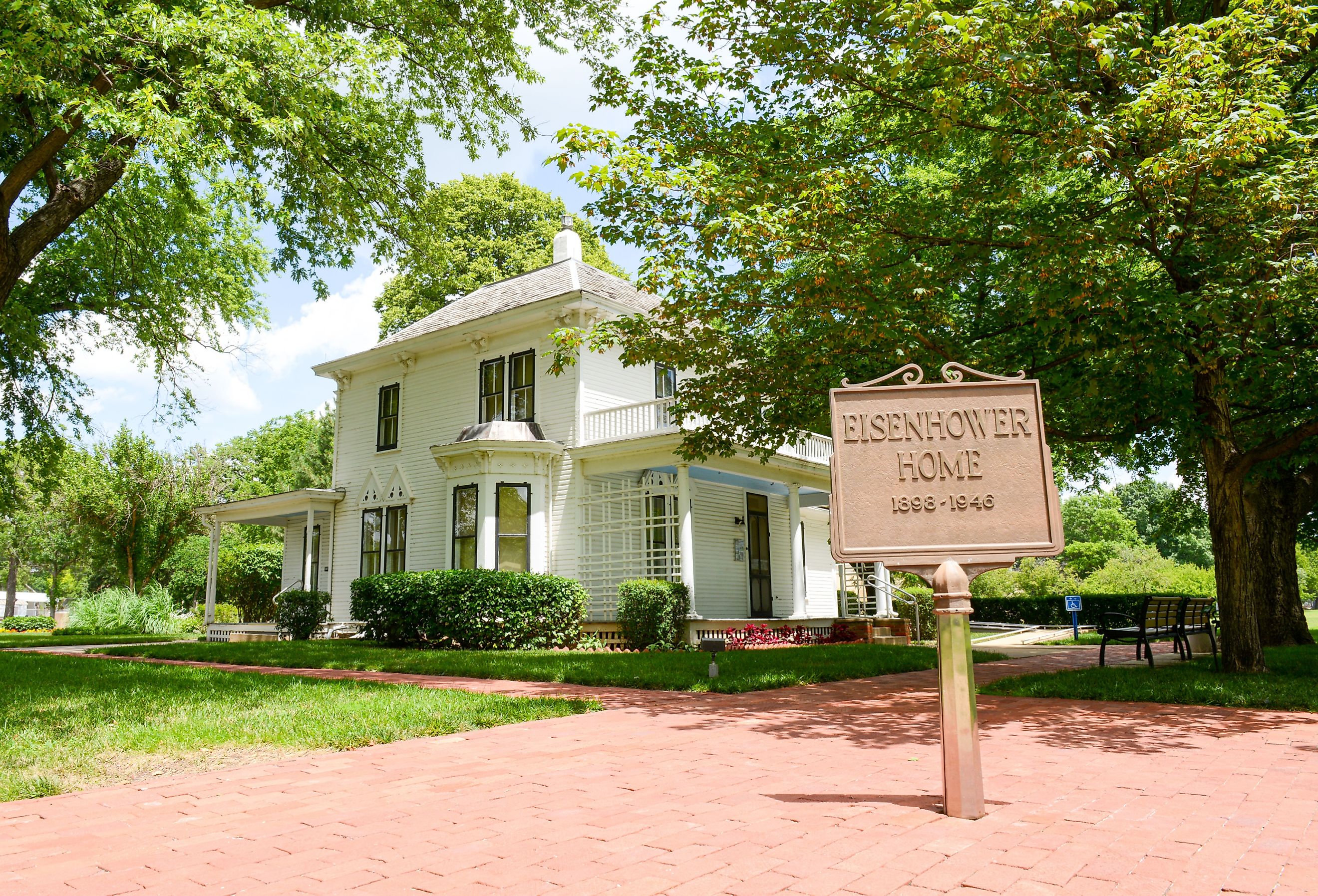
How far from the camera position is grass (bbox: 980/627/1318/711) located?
8375 millimetres

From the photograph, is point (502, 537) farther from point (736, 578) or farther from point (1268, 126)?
point (1268, 126)

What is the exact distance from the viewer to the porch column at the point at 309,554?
22719mm

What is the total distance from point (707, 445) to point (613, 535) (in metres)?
7.81

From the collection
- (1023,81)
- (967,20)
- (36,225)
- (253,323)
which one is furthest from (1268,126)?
(253,323)

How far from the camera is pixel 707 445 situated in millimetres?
12242

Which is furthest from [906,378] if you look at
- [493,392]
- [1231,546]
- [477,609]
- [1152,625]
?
[493,392]

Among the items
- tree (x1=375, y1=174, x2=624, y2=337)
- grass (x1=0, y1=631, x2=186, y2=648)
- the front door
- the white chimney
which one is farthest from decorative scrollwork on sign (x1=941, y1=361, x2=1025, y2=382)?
tree (x1=375, y1=174, x2=624, y2=337)

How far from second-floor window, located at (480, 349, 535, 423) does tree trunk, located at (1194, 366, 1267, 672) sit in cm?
1371

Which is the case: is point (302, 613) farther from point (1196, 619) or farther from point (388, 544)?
point (1196, 619)

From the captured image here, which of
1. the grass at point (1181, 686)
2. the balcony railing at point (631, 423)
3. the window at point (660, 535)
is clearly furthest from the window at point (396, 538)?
the grass at point (1181, 686)

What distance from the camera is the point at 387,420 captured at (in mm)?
23203

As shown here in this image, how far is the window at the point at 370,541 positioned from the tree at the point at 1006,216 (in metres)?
12.7

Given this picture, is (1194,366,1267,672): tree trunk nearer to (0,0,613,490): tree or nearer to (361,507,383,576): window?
(0,0,613,490): tree

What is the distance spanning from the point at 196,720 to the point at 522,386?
1393cm
